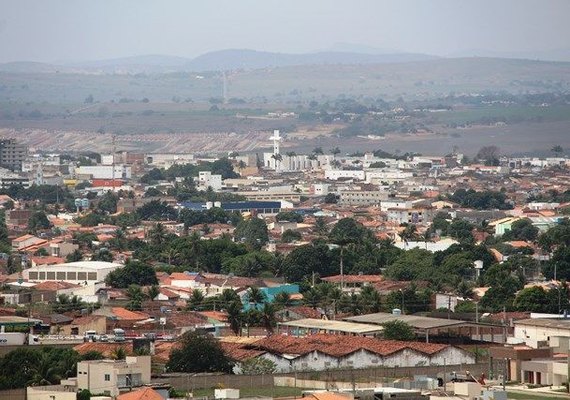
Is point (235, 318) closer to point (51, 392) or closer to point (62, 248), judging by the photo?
point (51, 392)

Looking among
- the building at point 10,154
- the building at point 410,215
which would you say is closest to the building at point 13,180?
the building at point 10,154

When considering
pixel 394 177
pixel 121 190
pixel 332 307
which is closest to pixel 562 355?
pixel 332 307

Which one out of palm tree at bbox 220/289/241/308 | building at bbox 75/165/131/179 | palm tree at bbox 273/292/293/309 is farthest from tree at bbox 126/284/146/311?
building at bbox 75/165/131/179

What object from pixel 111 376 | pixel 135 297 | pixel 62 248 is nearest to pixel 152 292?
pixel 135 297

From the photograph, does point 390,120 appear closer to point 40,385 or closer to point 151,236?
point 151,236

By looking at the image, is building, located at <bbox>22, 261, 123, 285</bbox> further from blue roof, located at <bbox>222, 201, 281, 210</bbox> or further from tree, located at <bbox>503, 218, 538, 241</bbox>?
blue roof, located at <bbox>222, 201, 281, 210</bbox>

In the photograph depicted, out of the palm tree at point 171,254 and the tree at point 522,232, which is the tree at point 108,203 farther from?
the palm tree at point 171,254
